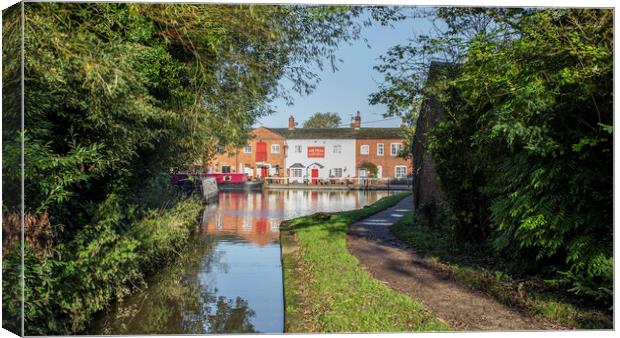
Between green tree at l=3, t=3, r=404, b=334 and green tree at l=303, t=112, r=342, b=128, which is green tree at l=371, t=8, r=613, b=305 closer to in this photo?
green tree at l=3, t=3, r=404, b=334

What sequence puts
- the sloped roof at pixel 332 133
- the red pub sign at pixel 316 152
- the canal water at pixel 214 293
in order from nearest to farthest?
the canal water at pixel 214 293
the sloped roof at pixel 332 133
the red pub sign at pixel 316 152

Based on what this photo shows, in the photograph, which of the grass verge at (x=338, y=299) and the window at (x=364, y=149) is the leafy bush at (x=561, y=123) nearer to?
the grass verge at (x=338, y=299)

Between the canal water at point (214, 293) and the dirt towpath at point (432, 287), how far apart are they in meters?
1.48

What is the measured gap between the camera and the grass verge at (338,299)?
18.8 ft

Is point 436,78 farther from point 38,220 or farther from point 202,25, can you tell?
point 38,220

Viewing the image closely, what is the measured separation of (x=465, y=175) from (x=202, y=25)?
528 centimetres

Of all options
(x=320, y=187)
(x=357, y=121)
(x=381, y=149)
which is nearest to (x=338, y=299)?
(x=357, y=121)

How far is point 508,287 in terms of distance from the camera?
6.98 m

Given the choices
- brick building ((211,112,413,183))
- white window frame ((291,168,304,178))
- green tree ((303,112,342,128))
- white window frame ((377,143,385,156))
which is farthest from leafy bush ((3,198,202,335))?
white window frame ((377,143,385,156))

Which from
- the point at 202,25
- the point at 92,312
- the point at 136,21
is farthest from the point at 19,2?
the point at 92,312

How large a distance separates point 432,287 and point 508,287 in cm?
89

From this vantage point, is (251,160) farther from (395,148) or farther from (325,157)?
(395,148)

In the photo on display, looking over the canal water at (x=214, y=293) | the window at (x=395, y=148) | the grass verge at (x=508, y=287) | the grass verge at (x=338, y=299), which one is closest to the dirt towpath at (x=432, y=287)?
the grass verge at (x=508, y=287)

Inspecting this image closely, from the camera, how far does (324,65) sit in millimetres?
7621
